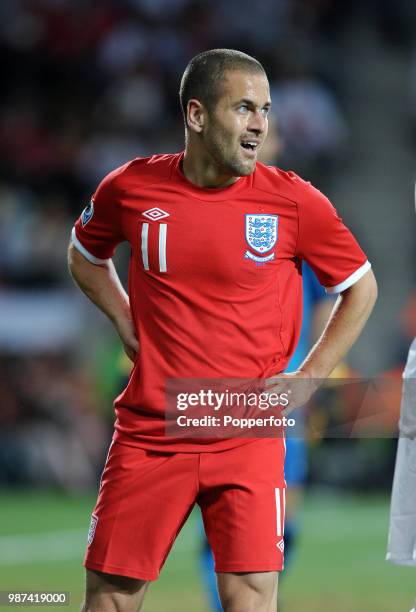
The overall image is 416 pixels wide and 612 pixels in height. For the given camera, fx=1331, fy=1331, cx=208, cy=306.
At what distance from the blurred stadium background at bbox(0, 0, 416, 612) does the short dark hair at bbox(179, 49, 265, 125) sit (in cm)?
745

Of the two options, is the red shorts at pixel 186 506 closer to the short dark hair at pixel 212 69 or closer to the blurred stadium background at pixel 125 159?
the short dark hair at pixel 212 69

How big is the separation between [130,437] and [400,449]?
41.6 inches

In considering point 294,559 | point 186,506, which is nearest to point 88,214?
point 186,506

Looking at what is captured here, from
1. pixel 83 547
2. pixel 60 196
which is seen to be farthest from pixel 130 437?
pixel 60 196

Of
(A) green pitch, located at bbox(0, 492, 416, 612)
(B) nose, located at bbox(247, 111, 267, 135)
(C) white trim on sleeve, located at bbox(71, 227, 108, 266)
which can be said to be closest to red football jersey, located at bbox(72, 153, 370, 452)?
(B) nose, located at bbox(247, 111, 267, 135)

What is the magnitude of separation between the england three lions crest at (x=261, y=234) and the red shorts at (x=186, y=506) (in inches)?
26.5

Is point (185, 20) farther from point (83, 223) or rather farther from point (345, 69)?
point (83, 223)

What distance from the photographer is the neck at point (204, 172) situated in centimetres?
481

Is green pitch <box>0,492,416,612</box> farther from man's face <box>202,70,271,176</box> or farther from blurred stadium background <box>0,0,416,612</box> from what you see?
man's face <box>202,70,271,176</box>

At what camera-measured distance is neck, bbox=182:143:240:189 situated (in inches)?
189

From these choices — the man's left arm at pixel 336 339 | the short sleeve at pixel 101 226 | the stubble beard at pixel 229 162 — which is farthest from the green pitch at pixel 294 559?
the stubble beard at pixel 229 162

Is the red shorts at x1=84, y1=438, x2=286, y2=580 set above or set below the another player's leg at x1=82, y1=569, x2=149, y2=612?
above

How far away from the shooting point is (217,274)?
472 cm

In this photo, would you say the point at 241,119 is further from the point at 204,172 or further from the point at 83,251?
the point at 83,251
